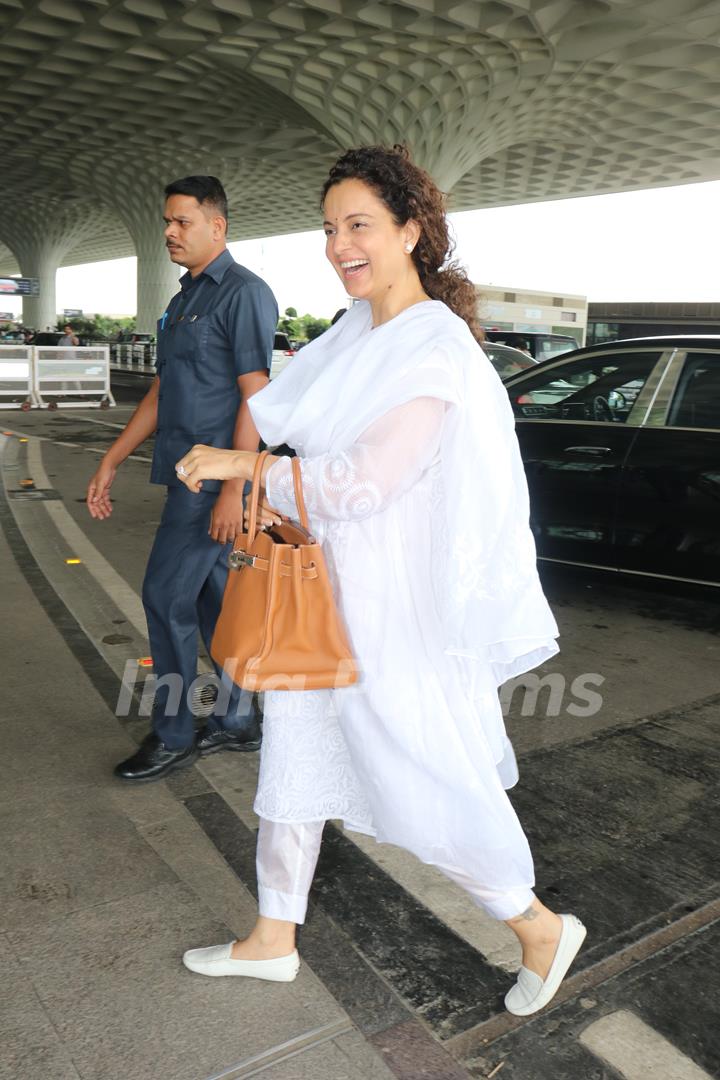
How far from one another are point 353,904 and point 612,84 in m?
29.2

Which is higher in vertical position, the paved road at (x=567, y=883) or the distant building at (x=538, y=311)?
the distant building at (x=538, y=311)

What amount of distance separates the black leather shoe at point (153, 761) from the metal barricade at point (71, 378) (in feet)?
53.0

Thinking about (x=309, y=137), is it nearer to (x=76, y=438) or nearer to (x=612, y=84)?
(x=612, y=84)

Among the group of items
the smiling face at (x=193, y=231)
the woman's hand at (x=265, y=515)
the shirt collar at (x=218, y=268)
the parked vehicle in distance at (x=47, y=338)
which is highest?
the smiling face at (x=193, y=231)

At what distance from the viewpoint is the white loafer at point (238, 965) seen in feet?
6.87

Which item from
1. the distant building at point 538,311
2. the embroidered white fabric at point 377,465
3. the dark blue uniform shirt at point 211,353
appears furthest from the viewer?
the distant building at point 538,311

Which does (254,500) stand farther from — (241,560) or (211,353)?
(211,353)

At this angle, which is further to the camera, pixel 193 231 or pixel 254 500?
pixel 193 231

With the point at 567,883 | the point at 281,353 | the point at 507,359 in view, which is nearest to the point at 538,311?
the point at 281,353

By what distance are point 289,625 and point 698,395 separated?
155 inches

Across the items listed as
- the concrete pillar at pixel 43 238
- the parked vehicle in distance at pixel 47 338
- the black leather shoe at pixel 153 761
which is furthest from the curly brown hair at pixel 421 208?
the concrete pillar at pixel 43 238

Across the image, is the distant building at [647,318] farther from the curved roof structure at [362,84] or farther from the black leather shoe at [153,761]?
the black leather shoe at [153,761]

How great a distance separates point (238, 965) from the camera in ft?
6.89

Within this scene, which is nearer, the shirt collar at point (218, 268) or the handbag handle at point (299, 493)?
the handbag handle at point (299, 493)
